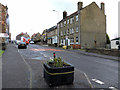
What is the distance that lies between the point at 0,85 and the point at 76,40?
28.6 metres

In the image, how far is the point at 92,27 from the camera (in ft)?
104

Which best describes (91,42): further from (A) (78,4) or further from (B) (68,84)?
(B) (68,84)

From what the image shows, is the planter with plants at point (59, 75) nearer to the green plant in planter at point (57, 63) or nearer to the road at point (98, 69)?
the green plant in planter at point (57, 63)

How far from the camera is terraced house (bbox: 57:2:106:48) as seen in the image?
30.3 meters

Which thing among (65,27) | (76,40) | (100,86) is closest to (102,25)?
(76,40)

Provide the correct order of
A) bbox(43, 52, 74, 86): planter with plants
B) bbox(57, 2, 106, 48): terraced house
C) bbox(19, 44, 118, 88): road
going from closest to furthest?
bbox(43, 52, 74, 86): planter with plants
bbox(19, 44, 118, 88): road
bbox(57, 2, 106, 48): terraced house

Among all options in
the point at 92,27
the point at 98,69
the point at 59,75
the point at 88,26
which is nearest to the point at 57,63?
the point at 59,75

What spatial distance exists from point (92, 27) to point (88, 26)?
1.48 metres

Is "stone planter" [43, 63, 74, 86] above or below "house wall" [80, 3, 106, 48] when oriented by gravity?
below

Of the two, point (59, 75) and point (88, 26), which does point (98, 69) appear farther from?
point (88, 26)

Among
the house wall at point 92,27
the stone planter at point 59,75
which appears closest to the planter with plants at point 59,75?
the stone planter at point 59,75

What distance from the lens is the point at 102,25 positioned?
33031mm

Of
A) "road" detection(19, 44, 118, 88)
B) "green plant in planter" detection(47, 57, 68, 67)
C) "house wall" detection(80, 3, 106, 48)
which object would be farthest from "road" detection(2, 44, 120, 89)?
"house wall" detection(80, 3, 106, 48)

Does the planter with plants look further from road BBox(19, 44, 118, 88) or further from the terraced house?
the terraced house
